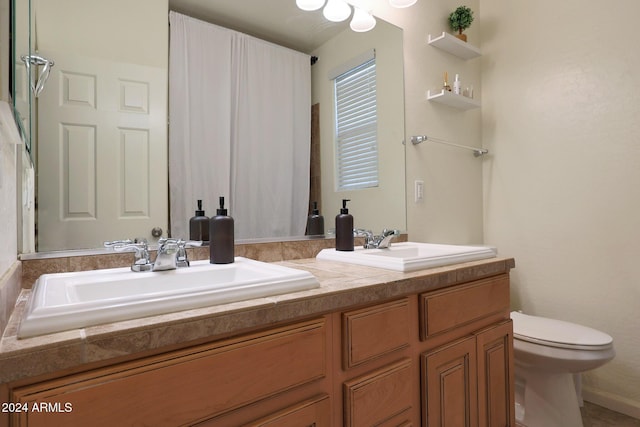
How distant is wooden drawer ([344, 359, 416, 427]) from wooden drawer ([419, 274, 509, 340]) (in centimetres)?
13

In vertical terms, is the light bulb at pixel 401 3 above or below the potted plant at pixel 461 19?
below

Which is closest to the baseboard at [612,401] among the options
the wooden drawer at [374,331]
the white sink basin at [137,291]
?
the wooden drawer at [374,331]

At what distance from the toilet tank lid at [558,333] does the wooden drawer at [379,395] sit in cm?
87

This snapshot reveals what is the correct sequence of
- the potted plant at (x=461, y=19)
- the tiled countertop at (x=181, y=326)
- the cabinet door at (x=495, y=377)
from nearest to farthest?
the tiled countertop at (x=181, y=326) < the cabinet door at (x=495, y=377) < the potted plant at (x=461, y=19)

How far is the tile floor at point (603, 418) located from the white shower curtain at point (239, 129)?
5.63 feet

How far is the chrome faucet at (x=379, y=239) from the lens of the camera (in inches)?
Result: 55.4

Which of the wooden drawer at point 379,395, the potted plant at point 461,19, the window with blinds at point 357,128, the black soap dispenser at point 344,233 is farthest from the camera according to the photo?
the potted plant at point 461,19

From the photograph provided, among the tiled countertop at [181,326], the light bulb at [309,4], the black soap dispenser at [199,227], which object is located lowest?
the tiled countertop at [181,326]

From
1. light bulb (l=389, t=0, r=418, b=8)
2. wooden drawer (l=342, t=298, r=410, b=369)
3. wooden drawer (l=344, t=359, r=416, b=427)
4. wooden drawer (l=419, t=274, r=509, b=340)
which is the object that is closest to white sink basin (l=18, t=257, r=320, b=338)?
wooden drawer (l=342, t=298, r=410, b=369)

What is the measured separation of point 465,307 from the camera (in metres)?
1.08

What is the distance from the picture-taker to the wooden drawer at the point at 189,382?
472 mm

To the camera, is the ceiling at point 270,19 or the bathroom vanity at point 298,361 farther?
the ceiling at point 270,19

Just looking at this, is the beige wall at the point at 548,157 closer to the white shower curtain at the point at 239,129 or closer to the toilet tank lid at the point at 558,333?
the toilet tank lid at the point at 558,333

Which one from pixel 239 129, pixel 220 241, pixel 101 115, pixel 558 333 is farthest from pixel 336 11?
pixel 558 333
